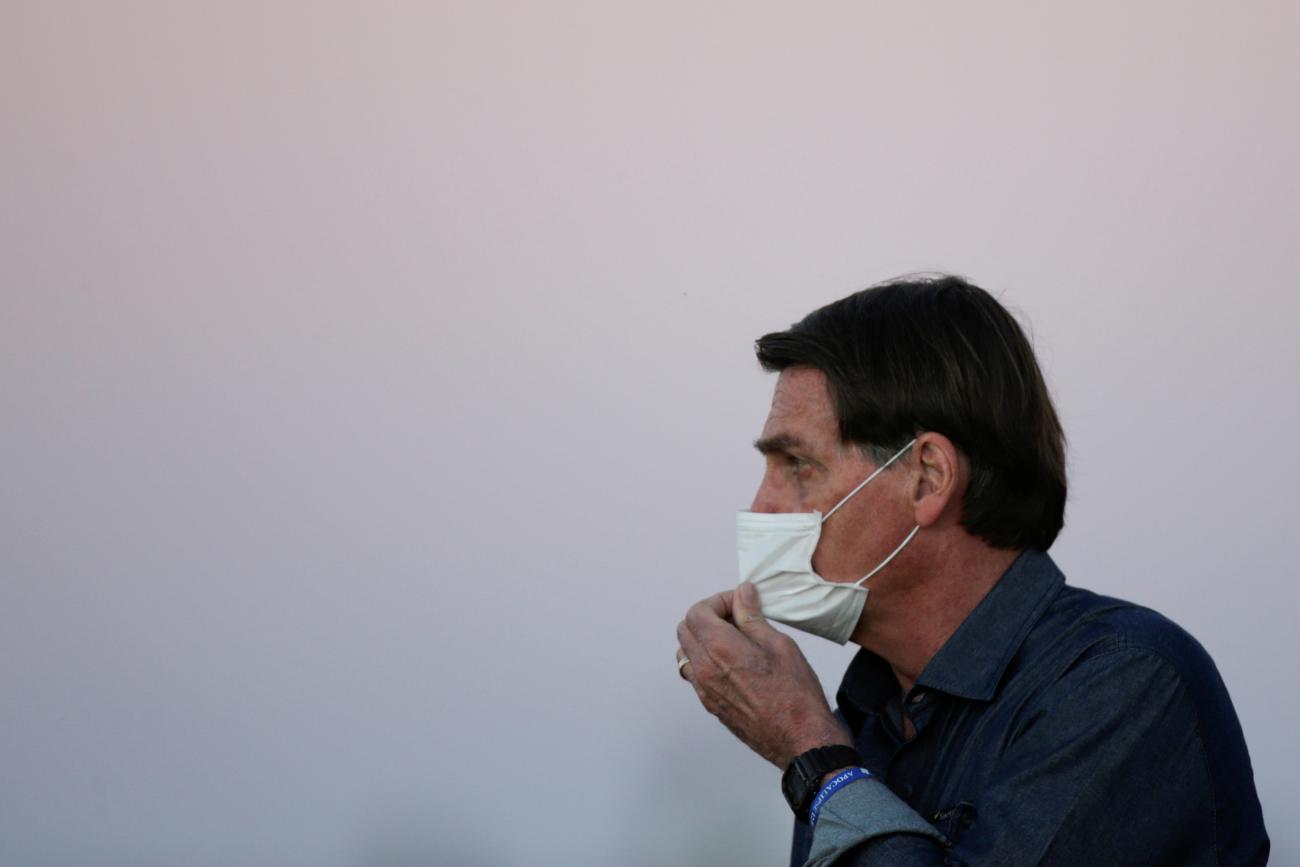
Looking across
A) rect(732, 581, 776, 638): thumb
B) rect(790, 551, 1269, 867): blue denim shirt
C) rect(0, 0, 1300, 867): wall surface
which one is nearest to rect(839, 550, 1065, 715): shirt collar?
rect(790, 551, 1269, 867): blue denim shirt

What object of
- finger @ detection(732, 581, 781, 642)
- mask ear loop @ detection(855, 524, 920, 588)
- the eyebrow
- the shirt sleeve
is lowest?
the shirt sleeve

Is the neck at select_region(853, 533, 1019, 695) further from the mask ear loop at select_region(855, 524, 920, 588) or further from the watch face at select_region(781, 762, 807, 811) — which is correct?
the watch face at select_region(781, 762, 807, 811)

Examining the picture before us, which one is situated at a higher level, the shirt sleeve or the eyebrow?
the eyebrow

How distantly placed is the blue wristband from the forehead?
411 mm

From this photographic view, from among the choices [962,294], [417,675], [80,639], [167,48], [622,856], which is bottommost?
[622,856]

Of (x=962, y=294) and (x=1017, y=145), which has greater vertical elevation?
(x=1017, y=145)

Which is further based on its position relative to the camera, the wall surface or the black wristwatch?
the wall surface

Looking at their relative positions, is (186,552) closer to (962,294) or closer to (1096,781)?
(962,294)

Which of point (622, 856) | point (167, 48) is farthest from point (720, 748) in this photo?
point (167, 48)

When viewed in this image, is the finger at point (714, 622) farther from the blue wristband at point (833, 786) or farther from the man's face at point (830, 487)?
the blue wristband at point (833, 786)

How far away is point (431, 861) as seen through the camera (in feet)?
9.07

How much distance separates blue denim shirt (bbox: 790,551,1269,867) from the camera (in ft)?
4.49

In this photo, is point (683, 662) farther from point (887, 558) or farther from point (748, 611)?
point (887, 558)

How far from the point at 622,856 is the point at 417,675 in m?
0.55
